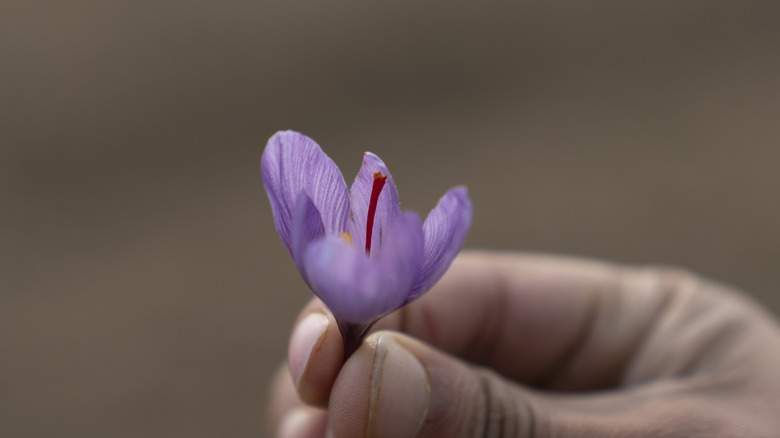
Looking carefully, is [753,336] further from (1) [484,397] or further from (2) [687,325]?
(1) [484,397]

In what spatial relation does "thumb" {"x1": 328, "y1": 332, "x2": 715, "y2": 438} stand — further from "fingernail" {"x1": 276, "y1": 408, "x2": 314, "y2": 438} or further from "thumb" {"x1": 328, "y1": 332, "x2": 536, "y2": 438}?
"fingernail" {"x1": 276, "y1": 408, "x2": 314, "y2": 438}

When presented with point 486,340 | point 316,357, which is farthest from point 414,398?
point 486,340

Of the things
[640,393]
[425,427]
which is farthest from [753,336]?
[425,427]

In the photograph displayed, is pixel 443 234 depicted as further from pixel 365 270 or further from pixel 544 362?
pixel 544 362

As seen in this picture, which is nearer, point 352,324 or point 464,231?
point 464,231

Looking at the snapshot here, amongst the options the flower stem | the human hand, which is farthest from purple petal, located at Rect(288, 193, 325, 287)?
the human hand

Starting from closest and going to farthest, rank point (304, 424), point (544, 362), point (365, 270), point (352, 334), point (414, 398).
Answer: point (365, 270) → point (352, 334) → point (414, 398) → point (304, 424) → point (544, 362)
